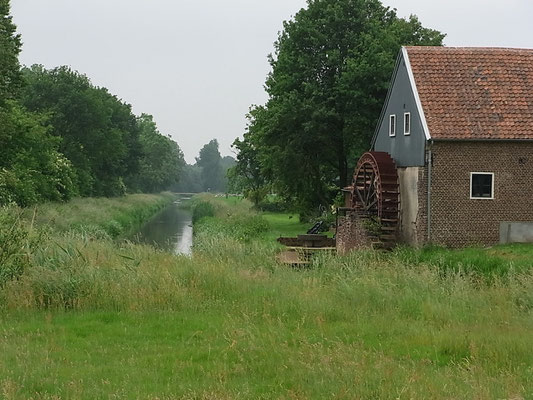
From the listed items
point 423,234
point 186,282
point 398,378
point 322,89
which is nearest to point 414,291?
point 186,282

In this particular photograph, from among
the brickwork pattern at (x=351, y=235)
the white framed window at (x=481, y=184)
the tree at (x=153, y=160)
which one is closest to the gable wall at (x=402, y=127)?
the white framed window at (x=481, y=184)

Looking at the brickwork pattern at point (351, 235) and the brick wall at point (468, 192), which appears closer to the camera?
the brick wall at point (468, 192)

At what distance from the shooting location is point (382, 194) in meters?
26.5

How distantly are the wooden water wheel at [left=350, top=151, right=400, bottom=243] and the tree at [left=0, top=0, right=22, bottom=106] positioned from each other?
1599 cm

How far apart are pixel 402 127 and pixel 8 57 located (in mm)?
17094

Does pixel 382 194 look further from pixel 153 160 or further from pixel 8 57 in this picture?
pixel 153 160

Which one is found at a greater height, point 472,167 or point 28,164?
point 28,164

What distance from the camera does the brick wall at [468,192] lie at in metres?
25.1

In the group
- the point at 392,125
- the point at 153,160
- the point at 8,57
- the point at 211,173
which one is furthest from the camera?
the point at 211,173

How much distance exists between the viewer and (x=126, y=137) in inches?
2992

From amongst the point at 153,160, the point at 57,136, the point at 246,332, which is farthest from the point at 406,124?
the point at 153,160

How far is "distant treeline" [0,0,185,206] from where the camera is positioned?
32594 millimetres

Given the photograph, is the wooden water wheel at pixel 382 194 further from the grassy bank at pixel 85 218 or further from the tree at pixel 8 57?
the tree at pixel 8 57

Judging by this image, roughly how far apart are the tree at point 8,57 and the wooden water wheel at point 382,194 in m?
16.0
